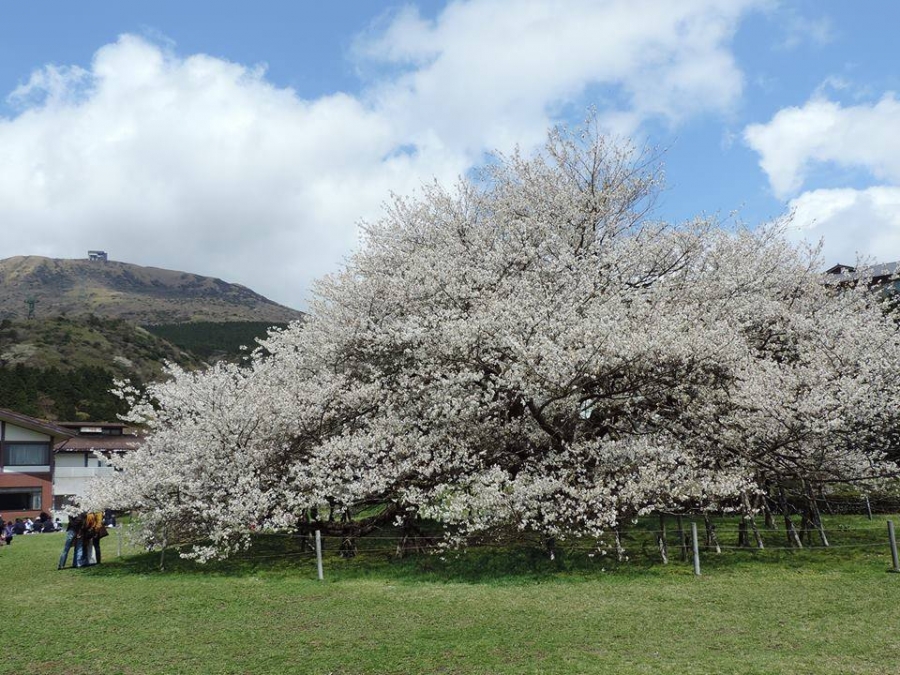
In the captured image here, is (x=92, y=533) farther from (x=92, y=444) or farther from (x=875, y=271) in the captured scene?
(x=875, y=271)

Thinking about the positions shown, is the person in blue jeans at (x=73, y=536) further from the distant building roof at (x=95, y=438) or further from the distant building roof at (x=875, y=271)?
the distant building roof at (x=875, y=271)

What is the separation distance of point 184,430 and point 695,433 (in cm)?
1440

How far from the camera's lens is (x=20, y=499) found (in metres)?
50.2

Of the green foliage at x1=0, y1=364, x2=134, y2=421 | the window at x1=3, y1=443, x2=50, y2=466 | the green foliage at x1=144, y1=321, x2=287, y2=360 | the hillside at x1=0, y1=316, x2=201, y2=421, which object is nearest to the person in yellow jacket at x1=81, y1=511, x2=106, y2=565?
the window at x1=3, y1=443, x2=50, y2=466

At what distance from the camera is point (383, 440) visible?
740 inches

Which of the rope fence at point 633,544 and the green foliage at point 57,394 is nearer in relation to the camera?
the rope fence at point 633,544

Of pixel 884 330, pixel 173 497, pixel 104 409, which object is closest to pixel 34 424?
pixel 104 409

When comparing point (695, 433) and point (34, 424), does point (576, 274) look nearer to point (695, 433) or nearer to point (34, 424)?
point (695, 433)

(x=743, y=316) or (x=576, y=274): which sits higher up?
(x=576, y=274)

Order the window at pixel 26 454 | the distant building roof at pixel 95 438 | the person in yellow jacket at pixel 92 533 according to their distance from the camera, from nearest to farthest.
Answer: the person in yellow jacket at pixel 92 533, the window at pixel 26 454, the distant building roof at pixel 95 438

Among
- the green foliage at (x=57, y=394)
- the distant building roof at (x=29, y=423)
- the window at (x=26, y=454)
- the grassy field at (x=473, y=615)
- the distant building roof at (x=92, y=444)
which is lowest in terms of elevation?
the grassy field at (x=473, y=615)

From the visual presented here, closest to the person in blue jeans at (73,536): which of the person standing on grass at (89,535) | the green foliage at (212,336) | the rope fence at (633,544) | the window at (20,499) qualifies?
the person standing on grass at (89,535)

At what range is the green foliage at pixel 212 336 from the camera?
144m

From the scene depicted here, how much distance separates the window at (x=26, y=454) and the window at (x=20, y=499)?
6.44ft
